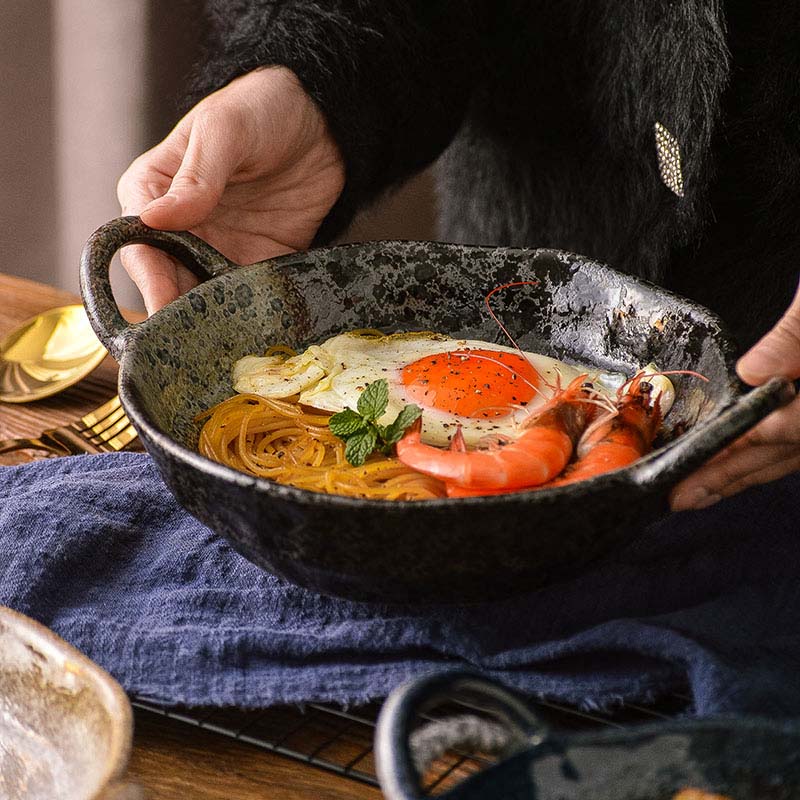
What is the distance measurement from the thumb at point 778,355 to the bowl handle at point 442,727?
51 centimetres

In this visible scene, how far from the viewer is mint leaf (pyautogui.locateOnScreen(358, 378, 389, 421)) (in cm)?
121

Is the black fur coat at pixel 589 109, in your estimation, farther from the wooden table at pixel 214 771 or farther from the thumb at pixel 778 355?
the wooden table at pixel 214 771

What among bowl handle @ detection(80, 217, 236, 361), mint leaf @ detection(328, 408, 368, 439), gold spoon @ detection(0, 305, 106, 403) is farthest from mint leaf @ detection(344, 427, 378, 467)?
gold spoon @ detection(0, 305, 106, 403)

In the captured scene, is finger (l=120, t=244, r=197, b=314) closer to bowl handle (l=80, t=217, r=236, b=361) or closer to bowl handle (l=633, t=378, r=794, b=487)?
bowl handle (l=80, t=217, r=236, b=361)

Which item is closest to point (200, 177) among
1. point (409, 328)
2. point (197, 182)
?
point (197, 182)

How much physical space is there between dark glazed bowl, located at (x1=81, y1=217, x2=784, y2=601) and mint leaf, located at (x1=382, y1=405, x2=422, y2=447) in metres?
0.23

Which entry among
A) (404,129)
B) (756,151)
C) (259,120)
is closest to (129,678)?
(259,120)

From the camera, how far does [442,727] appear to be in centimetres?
62

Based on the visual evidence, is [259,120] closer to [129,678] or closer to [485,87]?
[485,87]

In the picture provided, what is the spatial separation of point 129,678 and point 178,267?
67 centimetres

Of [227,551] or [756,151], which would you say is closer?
[227,551]

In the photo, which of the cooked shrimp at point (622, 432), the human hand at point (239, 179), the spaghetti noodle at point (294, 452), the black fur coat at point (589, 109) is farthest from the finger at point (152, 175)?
the cooked shrimp at point (622, 432)

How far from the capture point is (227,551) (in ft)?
4.03

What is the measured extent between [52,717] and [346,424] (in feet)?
1.65
